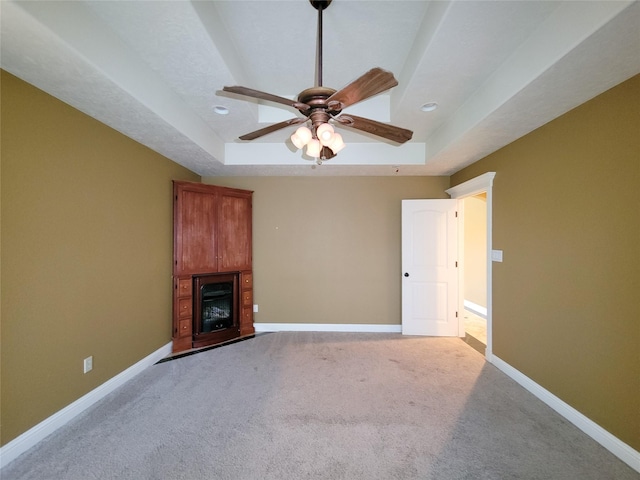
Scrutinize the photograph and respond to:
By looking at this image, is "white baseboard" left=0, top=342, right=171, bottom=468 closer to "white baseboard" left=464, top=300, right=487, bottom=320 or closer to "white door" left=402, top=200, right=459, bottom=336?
"white door" left=402, top=200, right=459, bottom=336

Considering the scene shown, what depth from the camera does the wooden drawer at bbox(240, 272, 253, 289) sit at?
3.99 m

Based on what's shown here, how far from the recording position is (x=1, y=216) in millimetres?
1644

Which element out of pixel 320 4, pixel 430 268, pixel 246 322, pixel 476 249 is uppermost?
pixel 320 4

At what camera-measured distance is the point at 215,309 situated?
3713 mm

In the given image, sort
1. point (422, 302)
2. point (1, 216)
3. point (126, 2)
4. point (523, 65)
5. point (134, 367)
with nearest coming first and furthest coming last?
point (126, 2) < point (1, 216) < point (523, 65) < point (134, 367) < point (422, 302)

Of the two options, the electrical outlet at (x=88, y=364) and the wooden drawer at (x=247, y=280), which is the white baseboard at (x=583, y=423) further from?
the electrical outlet at (x=88, y=364)

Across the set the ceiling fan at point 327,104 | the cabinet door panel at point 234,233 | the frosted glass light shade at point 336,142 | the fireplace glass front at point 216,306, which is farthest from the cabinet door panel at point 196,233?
the frosted glass light shade at point 336,142

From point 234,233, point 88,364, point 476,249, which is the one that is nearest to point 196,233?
point 234,233

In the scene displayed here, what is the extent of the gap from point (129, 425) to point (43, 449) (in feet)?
1.55

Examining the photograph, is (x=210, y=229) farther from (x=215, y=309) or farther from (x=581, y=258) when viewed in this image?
(x=581, y=258)

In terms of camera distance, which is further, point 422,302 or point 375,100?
point 422,302

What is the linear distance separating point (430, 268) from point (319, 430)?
2782 mm

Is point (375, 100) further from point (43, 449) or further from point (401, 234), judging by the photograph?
point (43, 449)

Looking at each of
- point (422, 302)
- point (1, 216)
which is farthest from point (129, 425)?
point (422, 302)
